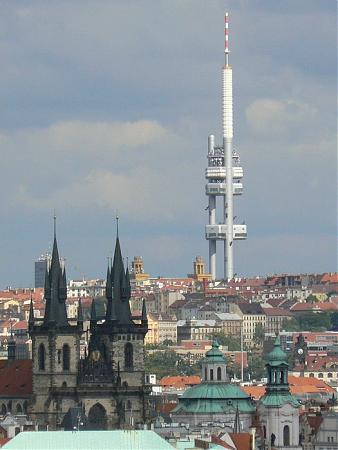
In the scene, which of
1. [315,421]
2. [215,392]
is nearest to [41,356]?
[215,392]

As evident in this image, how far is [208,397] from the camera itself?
117 metres

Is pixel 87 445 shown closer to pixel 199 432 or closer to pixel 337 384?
pixel 199 432

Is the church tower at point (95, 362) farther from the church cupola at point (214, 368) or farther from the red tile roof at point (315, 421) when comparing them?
the red tile roof at point (315, 421)

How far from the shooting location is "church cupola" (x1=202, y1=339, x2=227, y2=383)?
11931cm

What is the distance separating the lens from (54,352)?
394 ft

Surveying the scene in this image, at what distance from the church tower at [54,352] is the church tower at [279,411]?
23.1 ft

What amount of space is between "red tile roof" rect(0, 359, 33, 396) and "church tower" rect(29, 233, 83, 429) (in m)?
1.58

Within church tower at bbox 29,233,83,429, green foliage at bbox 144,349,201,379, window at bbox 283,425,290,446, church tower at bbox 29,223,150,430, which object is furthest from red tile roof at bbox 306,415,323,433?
green foliage at bbox 144,349,201,379

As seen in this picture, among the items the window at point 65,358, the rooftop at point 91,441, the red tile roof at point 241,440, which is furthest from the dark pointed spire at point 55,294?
the rooftop at point 91,441

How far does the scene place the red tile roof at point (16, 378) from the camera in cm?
12325

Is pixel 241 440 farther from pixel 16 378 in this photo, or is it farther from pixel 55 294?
pixel 16 378

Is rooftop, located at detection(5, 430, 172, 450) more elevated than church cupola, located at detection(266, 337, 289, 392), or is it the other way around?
church cupola, located at detection(266, 337, 289, 392)

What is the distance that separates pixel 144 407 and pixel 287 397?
267 inches

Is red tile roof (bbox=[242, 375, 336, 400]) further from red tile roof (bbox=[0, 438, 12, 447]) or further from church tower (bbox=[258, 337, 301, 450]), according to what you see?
red tile roof (bbox=[0, 438, 12, 447])
